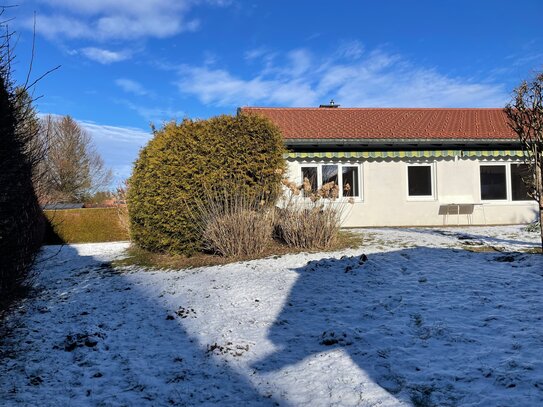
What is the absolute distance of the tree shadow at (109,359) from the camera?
3.22m

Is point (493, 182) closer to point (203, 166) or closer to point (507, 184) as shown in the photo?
point (507, 184)

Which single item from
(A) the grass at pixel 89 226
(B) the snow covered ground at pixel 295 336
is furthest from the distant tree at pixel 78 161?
(B) the snow covered ground at pixel 295 336

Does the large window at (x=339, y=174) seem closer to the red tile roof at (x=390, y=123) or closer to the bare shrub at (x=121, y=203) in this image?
the red tile roof at (x=390, y=123)

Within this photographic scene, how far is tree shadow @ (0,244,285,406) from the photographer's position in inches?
127

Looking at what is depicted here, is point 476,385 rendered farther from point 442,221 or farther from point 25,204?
point 442,221

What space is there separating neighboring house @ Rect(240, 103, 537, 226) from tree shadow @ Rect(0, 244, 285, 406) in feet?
31.4

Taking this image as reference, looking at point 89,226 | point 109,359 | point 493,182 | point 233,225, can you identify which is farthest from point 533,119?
point 89,226

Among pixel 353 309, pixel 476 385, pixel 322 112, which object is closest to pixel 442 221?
pixel 322 112

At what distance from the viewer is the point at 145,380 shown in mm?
3480

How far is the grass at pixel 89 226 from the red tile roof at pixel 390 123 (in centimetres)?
683

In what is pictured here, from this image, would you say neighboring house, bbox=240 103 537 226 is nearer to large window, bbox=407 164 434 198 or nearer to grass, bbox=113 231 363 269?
large window, bbox=407 164 434 198

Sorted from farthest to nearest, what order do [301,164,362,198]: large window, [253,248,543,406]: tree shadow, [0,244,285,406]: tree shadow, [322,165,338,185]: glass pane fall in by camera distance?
1. [322,165,338,185]: glass pane
2. [301,164,362,198]: large window
3. [0,244,285,406]: tree shadow
4. [253,248,543,406]: tree shadow

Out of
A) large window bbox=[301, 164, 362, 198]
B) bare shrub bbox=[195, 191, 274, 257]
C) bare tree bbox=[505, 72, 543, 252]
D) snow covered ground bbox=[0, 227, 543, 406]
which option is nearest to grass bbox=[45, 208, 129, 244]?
large window bbox=[301, 164, 362, 198]

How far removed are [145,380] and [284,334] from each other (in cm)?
152
